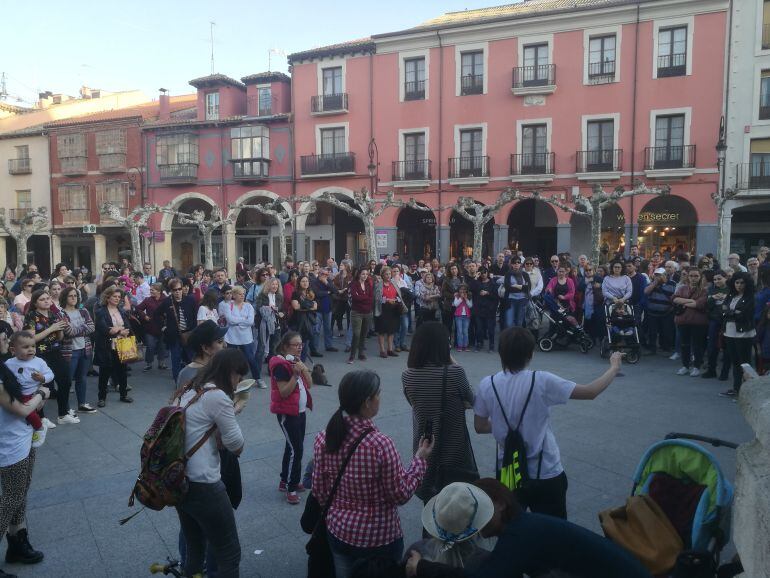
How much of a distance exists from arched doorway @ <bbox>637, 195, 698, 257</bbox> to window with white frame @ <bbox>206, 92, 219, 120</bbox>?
67.9 feet

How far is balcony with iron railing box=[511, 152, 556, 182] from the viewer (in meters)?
23.3

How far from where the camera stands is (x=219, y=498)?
313cm

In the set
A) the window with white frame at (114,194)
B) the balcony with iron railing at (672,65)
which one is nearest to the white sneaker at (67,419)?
the balcony with iron railing at (672,65)

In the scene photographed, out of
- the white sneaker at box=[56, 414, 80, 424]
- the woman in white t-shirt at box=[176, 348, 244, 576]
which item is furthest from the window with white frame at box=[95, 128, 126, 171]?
the woman in white t-shirt at box=[176, 348, 244, 576]

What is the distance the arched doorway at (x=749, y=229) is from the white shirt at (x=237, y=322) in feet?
69.8

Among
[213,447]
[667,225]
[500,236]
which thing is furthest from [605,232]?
[213,447]

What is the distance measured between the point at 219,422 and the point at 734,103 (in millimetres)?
23771

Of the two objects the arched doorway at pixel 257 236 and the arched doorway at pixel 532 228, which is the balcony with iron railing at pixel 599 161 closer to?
the arched doorway at pixel 532 228

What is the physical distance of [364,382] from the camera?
2781 mm

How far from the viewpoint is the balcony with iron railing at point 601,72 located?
22500mm

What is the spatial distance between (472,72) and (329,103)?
654 centimetres

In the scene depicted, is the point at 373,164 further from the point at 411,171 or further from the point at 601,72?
the point at 601,72

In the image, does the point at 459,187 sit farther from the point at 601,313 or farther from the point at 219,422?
the point at 219,422

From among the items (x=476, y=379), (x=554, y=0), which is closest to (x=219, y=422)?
(x=476, y=379)
